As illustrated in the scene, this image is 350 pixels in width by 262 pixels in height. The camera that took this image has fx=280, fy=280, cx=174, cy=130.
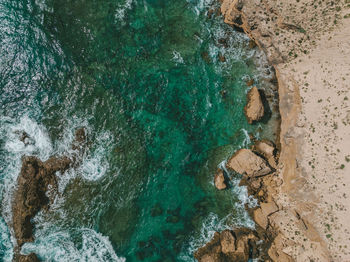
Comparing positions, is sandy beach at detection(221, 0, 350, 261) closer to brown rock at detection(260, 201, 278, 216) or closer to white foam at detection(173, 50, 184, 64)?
brown rock at detection(260, 201, 278, 216)

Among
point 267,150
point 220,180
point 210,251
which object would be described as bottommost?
point 210,251

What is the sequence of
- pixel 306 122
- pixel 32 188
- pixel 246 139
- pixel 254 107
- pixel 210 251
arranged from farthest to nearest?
pixel 246 139
pixel 210 251
pixel 254 107
pixel 32 188
pixel 306 122

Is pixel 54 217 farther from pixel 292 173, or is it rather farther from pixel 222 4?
pixel 222 4

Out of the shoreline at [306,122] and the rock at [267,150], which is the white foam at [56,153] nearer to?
the rock at [267,150]

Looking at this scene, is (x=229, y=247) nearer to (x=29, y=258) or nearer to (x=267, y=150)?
(x=267, y=150)

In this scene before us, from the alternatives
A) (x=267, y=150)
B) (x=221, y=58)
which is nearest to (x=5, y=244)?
(x=267, y=150)

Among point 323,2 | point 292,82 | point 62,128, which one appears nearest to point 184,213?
point 62,128
